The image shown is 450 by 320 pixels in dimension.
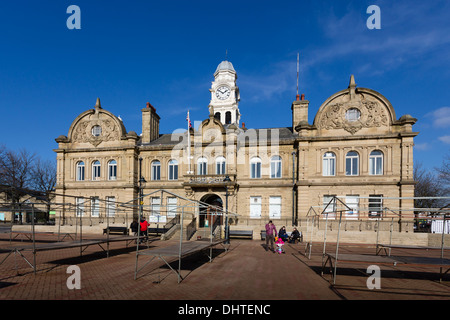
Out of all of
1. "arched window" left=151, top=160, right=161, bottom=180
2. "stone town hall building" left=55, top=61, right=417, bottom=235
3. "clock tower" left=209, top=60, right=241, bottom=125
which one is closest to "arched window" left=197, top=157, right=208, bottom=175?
"stone town hall building" left=55, top=61, right=417, bottom=235

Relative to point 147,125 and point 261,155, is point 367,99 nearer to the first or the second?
point 261,155

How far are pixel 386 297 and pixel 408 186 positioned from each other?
20.0 metres

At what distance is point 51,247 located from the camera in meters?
11.0

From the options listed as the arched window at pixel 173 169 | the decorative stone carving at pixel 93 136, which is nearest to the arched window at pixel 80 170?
the decorative stone carving at pixel 93 136

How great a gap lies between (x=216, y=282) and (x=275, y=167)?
20.0 metres

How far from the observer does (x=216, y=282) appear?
9477mm

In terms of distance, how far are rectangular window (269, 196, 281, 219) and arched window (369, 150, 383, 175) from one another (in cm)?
922

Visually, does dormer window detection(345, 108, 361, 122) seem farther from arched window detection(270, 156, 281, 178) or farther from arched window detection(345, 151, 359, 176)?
arched window detection(270, 156, 281, 178)

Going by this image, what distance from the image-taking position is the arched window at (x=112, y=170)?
31094mm

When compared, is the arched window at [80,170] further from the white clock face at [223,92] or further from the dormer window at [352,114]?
the white clock face at [223,92]

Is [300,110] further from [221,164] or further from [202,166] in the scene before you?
[202,166]

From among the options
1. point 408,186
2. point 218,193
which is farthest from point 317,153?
point 218,193

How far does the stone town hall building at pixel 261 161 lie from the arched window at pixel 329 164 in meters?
0.09

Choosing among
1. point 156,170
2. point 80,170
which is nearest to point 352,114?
point 156,170
